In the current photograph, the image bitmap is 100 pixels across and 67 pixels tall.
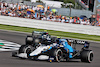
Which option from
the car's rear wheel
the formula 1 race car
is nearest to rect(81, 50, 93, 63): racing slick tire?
the formula 1 race car

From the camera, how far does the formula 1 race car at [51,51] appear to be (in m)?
8.40

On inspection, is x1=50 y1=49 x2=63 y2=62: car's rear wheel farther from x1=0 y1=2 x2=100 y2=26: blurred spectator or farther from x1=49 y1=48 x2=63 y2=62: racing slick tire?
x1=0 y1=2 x2=100 y2=26: blurred spectator

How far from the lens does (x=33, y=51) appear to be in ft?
28.0

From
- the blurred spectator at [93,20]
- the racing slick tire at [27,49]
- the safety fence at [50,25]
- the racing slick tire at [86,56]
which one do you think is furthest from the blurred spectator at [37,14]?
the racing slick tire at [27,49]

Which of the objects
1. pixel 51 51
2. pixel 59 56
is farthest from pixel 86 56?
pixel 51 51

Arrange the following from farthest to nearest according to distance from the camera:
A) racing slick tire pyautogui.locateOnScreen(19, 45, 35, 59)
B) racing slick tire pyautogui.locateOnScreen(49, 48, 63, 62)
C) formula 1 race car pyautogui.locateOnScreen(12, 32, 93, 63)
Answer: racing slick tire pyautogui.locateOnScreen(19, 45, 35, 59) → formula 1 race car pyautogui.locateOnScreen(12, 32, 93, 63) → racing slick tire pyautogui.locateOnScreen(49, 48, 63, 62)

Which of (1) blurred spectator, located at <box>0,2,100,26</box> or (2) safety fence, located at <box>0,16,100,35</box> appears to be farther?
(1) blurred spectator, located at <box>0,2,100,26</box>

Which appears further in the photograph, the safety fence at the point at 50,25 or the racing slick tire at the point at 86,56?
the safety fence at the point at 50,25

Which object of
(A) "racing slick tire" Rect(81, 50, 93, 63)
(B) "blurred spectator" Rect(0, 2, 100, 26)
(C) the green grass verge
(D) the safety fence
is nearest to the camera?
(A) "racing slick tire" Rect(81, 50, 93, 63)

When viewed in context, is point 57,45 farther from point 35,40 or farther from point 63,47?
point 35,40

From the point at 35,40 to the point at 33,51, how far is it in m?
1.03

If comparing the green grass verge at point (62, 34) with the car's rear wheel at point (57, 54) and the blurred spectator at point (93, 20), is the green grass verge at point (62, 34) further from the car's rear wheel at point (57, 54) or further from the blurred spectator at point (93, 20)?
the car's rear wheel at point (57, 54)

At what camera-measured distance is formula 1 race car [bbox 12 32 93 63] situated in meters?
8.40

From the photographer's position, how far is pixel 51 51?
836 centimetres
